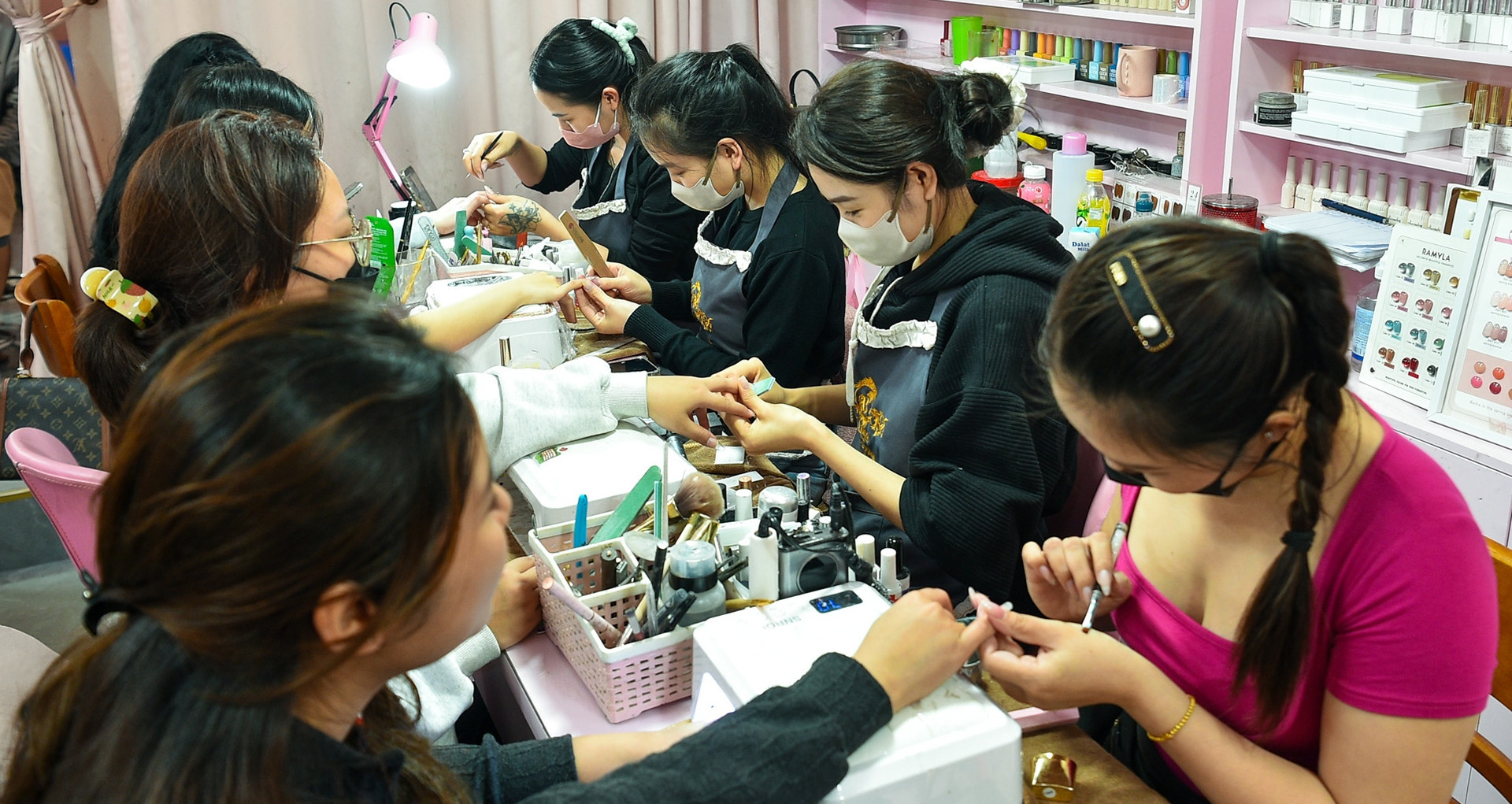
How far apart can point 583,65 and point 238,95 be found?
882 millimetres

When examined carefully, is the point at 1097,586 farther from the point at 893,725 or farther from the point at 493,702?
the point at 493,702

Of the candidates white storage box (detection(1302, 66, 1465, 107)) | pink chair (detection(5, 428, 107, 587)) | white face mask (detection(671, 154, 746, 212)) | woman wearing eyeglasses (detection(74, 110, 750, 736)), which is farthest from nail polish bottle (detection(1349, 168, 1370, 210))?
pink chair (detection(5, 428, 107, 587))

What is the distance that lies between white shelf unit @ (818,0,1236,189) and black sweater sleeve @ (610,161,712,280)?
60 cm

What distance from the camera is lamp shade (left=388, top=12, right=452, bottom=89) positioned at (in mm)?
2447

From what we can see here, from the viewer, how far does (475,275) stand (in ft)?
7.26

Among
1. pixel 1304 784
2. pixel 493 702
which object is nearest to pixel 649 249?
pixel 493 702

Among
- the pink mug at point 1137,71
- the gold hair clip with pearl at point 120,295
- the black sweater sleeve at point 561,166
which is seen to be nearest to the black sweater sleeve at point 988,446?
the gold hair clip with pearl at point 120,295

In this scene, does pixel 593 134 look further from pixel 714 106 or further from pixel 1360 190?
pixel 1360 190

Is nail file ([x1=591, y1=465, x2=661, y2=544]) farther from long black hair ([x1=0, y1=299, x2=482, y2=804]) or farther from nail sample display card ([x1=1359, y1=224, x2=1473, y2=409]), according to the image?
nail sample display card ([x1=1359, y1=224, x2=1473, y2=409])

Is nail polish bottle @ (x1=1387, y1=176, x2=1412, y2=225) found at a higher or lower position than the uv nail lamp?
higher

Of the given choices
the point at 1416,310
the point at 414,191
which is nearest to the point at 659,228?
the point at 414,191

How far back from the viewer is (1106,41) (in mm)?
3447

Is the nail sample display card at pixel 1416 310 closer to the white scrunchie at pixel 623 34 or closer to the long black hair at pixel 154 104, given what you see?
the white scrunchie at pixel 623 34

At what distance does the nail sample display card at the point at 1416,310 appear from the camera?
203 cm
